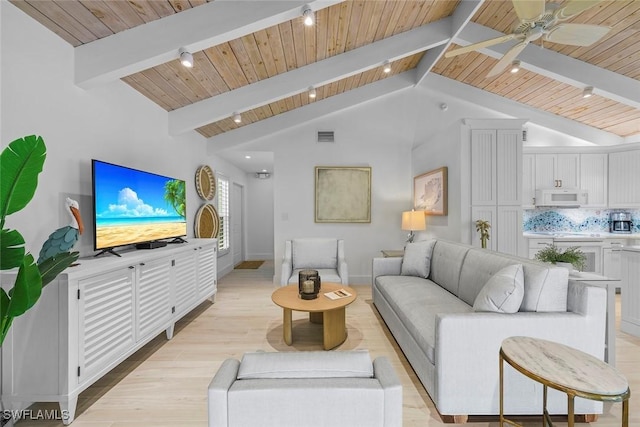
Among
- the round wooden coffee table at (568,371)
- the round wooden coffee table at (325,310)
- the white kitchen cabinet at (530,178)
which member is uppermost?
the white kitchen cabinet at (530,178)

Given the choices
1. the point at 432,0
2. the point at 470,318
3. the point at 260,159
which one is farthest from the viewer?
the point at 260,159

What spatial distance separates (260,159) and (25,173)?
430 cm

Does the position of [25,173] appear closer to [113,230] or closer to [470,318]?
[113,230]

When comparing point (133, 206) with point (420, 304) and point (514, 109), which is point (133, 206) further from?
point (514, 109)

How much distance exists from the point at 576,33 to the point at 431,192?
2.26 meters

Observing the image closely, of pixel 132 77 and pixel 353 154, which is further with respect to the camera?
pixel 353 154

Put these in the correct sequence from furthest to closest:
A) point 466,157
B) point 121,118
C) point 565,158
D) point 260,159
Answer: point 260,159 < point 565,158 < point 466,157 < point 121,118

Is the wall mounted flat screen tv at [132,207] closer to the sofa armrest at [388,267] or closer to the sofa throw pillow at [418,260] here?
the sofa armrest at [388,267]

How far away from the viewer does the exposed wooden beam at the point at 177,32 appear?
7.25 feet

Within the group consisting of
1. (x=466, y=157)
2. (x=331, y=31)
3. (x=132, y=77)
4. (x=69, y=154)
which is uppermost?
(x=331, y=31)

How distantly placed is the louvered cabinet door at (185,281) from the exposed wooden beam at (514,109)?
183 inches

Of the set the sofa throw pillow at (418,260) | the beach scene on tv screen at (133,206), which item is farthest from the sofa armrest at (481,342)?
the beach scene on tv screen at (133,206)

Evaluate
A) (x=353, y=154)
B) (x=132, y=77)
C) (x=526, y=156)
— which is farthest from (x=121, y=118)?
(x=526, y=156)

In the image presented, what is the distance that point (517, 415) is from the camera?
1692mm
